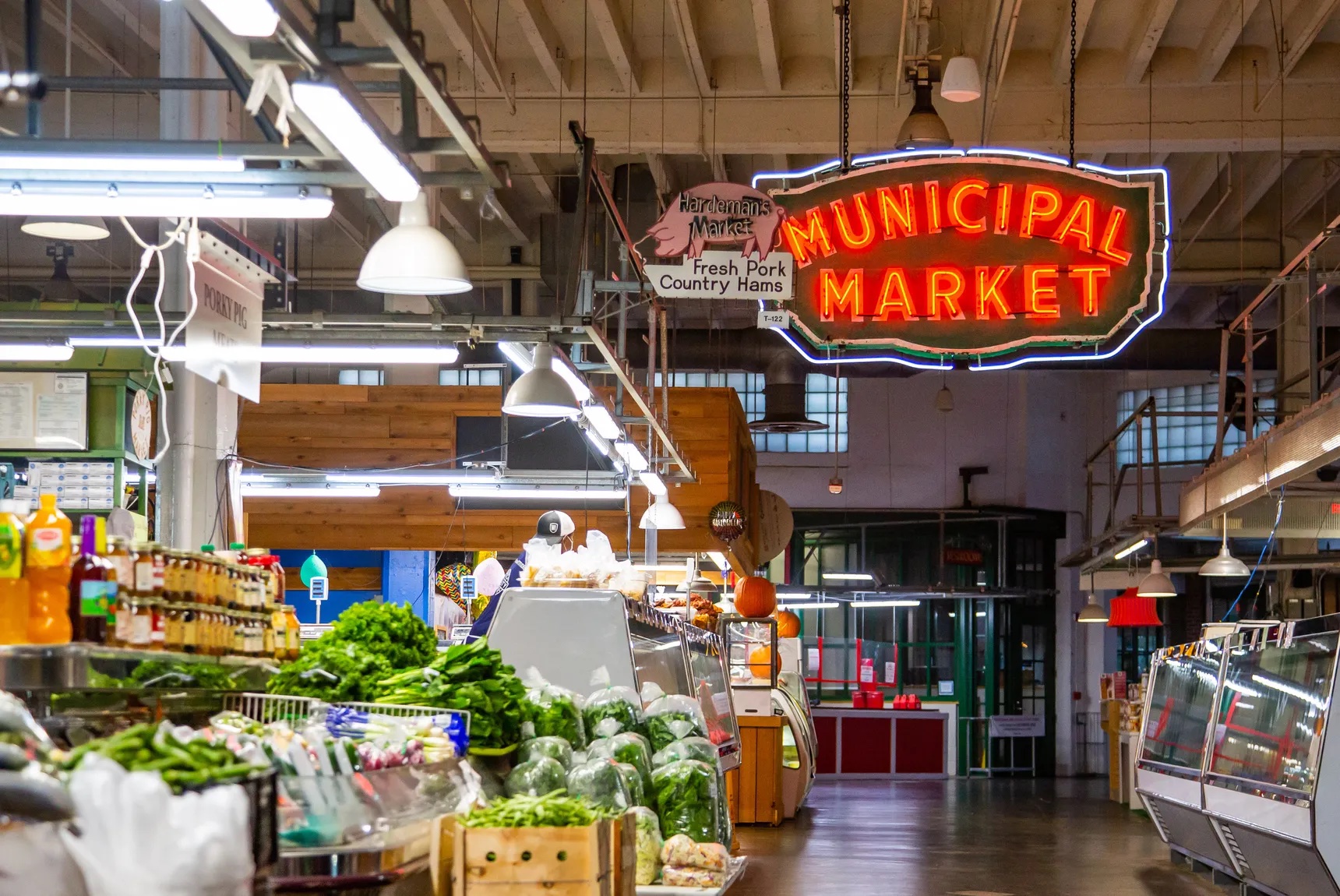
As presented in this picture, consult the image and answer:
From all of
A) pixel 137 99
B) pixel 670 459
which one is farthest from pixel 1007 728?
pixel 137 99

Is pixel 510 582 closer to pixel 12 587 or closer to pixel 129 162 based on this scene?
pixel 129 162

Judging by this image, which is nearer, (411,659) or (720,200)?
(411,659)

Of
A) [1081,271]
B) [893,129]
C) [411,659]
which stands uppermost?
[893,129]

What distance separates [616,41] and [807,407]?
1583cm

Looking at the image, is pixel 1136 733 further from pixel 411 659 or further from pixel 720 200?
pixel 411 659

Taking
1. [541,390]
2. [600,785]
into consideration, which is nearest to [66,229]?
[541,390]

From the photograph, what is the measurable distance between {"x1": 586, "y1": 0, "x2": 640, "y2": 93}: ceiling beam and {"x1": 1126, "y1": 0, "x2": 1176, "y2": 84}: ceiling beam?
10.9ft

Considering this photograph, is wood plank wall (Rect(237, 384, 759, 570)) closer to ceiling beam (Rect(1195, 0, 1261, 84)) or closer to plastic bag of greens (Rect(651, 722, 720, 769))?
ceiling beam (Rect(1195, 0, 1261, 84))

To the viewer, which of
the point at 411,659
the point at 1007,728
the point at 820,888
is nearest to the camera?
the point at 411,659

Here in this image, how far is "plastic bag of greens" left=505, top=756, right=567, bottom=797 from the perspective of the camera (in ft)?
15.3

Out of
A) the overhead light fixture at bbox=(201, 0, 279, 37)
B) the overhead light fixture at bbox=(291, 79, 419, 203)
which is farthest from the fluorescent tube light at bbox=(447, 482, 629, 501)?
the overhead light fixture at bbox=(201, 0, 279, 37)

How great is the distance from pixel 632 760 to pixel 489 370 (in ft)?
48.2

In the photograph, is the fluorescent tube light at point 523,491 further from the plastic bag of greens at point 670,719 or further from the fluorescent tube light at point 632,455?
the plastic bag of greens at point 670,719

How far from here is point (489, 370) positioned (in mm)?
19922
